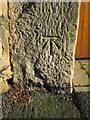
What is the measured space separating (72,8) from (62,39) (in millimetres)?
402

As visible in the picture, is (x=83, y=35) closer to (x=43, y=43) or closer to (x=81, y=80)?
(x=81, y=80)

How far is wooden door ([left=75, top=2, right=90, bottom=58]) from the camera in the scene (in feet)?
9.31

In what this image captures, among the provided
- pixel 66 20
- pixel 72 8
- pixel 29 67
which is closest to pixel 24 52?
pixel 29 67

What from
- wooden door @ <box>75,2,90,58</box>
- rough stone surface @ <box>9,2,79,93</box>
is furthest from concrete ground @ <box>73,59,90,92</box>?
wooden door @ <box>75,2,90,58</box>

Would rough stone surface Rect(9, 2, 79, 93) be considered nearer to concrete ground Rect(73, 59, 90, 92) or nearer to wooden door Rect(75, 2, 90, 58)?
concrete ground Rect(73, 59, 90, 92)

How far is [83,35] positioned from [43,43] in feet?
4.95

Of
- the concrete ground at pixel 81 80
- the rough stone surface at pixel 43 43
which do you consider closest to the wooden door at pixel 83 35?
the concrete ground at pixel 81 80

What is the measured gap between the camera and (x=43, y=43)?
5.99 feet

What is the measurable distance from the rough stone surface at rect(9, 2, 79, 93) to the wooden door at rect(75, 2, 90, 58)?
1.30 meters

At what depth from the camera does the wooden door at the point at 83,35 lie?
284 centimetres

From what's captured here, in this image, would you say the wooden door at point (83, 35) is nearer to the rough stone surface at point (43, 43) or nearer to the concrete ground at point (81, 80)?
the concrete ground at point (81, 80)

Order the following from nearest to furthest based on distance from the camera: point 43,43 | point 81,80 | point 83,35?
1. point 43,43
2. point 81,80
3. point 83,35

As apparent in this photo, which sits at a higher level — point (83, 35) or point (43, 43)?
point (83, 35)

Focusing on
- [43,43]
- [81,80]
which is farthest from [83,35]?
[43,43]
